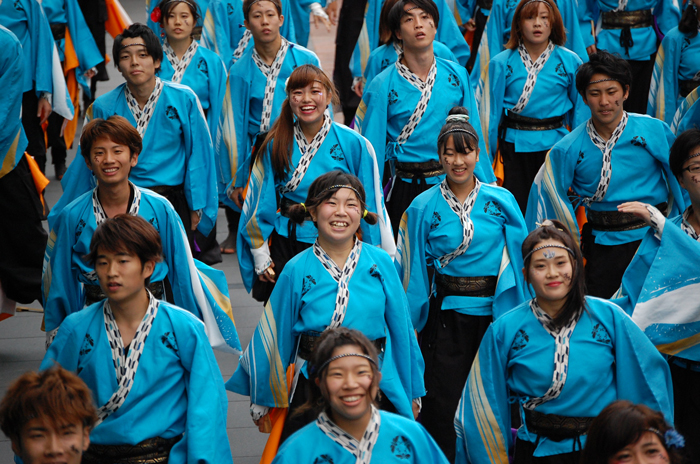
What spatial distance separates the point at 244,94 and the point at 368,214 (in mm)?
2389

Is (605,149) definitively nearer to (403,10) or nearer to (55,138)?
(403,10)

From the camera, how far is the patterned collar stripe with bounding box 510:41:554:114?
636 centimetres

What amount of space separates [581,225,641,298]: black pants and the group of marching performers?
0.04ft

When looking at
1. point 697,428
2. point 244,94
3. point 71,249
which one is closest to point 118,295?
point 71,249

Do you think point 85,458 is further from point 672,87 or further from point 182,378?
point 672,87

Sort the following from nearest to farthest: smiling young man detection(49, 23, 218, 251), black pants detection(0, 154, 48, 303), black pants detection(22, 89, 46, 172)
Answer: smiling young man detection(49, 23, 218, 251) → black pants detection(0, 154, 48, 303) → black pants detection(22, 89, 46, 172)

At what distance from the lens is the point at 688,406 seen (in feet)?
13.8

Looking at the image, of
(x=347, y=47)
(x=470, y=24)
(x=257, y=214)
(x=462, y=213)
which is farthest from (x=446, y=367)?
(x=347, y=47)

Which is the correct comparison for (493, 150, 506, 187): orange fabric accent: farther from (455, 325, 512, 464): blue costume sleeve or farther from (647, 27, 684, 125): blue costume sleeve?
(455, 325, 512, 464): blue costume sleeve

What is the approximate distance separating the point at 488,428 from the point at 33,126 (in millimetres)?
4806

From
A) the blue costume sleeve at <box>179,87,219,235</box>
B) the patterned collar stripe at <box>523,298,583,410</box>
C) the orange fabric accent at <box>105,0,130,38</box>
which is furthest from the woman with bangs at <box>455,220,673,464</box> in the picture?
the orange fabric accent at <box>105,0,130,38</box>

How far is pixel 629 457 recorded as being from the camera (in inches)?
109

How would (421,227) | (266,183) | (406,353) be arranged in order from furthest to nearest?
(266,183), (421,227), (406,353)

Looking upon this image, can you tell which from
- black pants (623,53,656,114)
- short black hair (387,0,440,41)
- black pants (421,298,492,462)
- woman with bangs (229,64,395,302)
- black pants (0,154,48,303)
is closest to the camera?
black pants (421,298,492,462)
